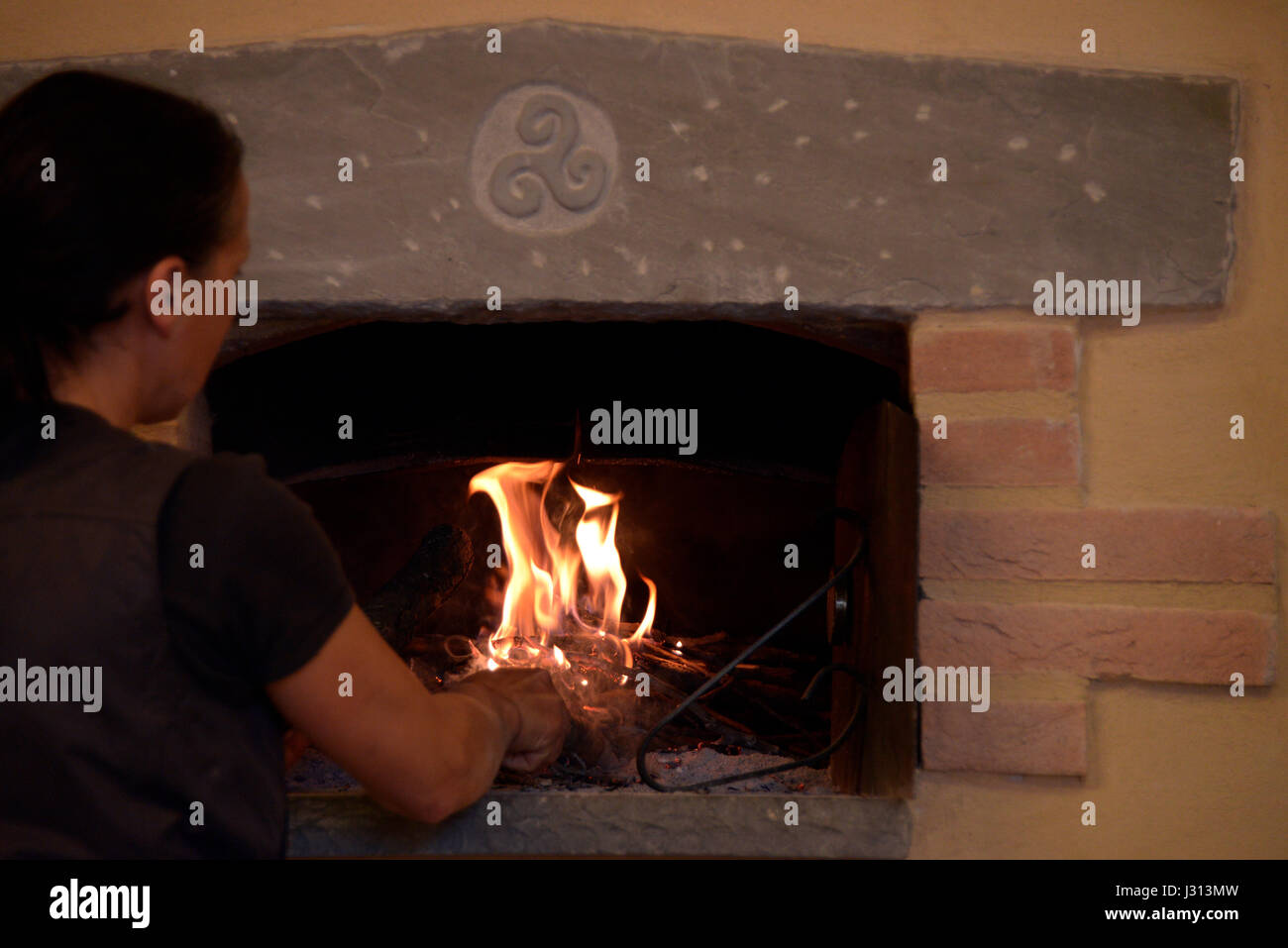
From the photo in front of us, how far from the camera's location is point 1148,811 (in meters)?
1.27

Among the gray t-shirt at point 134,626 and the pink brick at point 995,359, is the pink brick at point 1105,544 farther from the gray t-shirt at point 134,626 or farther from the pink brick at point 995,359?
the gray t-shirt at point 134,626

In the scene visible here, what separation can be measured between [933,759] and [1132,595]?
337 millimetres

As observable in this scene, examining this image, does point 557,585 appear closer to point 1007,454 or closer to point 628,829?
point 628,829

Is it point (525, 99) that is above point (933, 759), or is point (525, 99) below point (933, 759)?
above

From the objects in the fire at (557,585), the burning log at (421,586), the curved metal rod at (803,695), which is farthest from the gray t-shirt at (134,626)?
the fire at (557,585)

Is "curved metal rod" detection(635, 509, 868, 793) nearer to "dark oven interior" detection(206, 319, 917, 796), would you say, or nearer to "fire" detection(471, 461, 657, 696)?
"dark oven interior" detection(206, 319, 917, 796)

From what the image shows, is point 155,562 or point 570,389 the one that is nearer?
point 155,562

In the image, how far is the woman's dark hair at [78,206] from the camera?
2.45 ft

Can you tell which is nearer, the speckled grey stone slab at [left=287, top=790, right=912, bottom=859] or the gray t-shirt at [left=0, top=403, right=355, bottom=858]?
the gray t-shirt at [left=0, top=403, right=355, bottom=858]

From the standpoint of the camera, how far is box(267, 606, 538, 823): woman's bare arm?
797mm

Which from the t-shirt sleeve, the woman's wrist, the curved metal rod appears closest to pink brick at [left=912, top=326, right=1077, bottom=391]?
the curved metal rod
